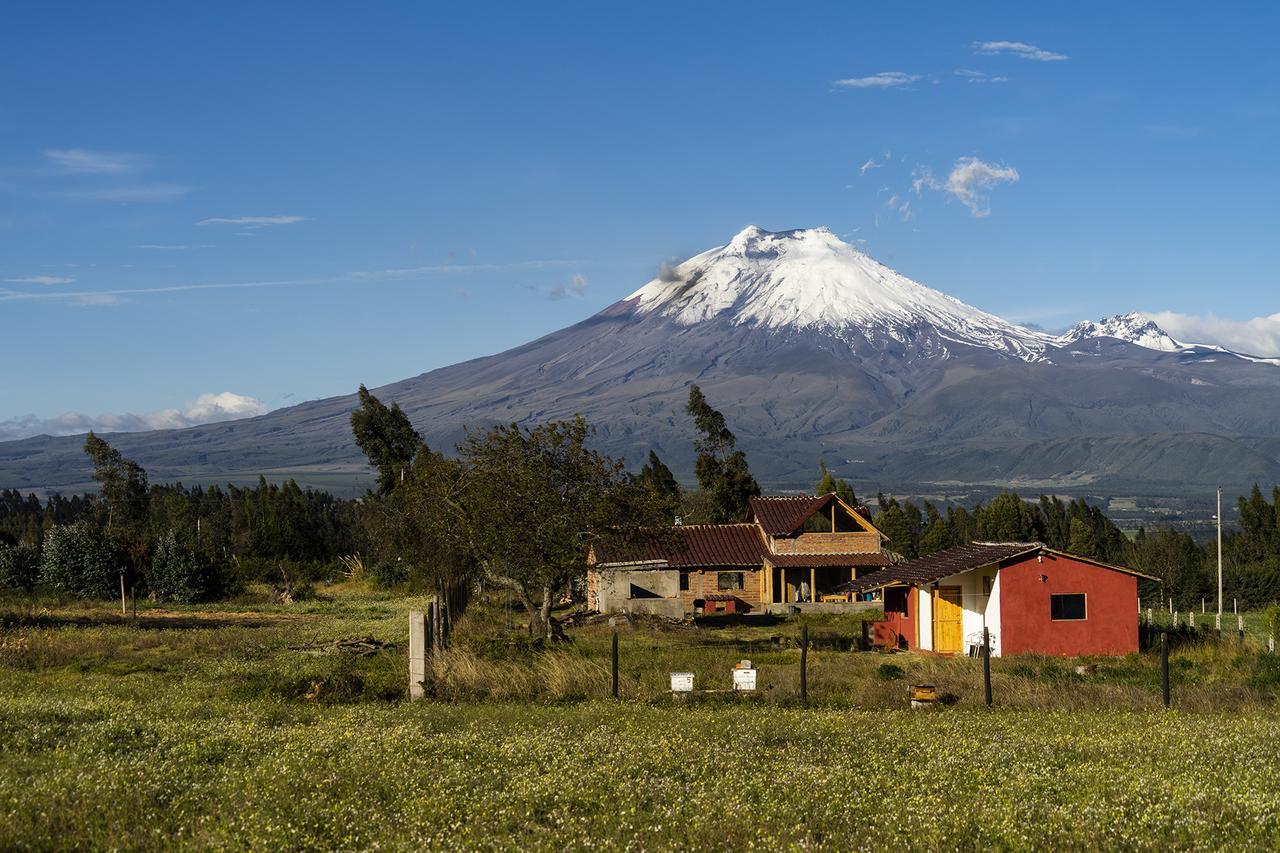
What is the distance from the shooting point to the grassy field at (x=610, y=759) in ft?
39.4

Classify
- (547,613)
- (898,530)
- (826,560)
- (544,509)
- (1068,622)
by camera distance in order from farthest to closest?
(898,530), (826,560), (544,509), (1068,622), (547,613)

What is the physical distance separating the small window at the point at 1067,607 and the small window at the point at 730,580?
24.3 meters

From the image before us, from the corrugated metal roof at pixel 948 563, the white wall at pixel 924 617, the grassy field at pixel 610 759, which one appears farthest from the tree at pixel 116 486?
the grassy field at pixel 610 759

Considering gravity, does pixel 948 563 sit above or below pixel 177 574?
above

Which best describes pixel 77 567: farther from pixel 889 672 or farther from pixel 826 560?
pixel 889 672

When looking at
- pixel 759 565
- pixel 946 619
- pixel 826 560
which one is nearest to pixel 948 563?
pixel 946 619

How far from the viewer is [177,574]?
53250mm

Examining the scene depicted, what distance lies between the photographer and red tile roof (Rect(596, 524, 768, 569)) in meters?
57.4

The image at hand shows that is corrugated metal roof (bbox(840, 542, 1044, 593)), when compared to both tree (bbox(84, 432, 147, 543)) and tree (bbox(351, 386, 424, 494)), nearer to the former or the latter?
tree (bbox(351, 386, 424, 494))

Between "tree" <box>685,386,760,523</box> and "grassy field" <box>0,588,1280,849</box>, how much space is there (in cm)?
5296

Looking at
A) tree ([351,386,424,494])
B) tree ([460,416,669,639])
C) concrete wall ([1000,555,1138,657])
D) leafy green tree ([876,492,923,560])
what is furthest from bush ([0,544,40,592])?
leafy green tree ([876,492,923,560])

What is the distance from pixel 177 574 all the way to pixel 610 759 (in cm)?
4265

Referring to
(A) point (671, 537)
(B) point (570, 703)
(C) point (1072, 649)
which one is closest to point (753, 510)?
(A) point (671, 537)

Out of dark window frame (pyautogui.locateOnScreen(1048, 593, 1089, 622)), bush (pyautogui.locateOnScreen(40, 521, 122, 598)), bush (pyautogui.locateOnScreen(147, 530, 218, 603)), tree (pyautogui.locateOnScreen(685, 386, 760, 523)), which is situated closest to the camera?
dark window frame (pyautogui.locateOnScreen(1048, 593, 1089, 622))
